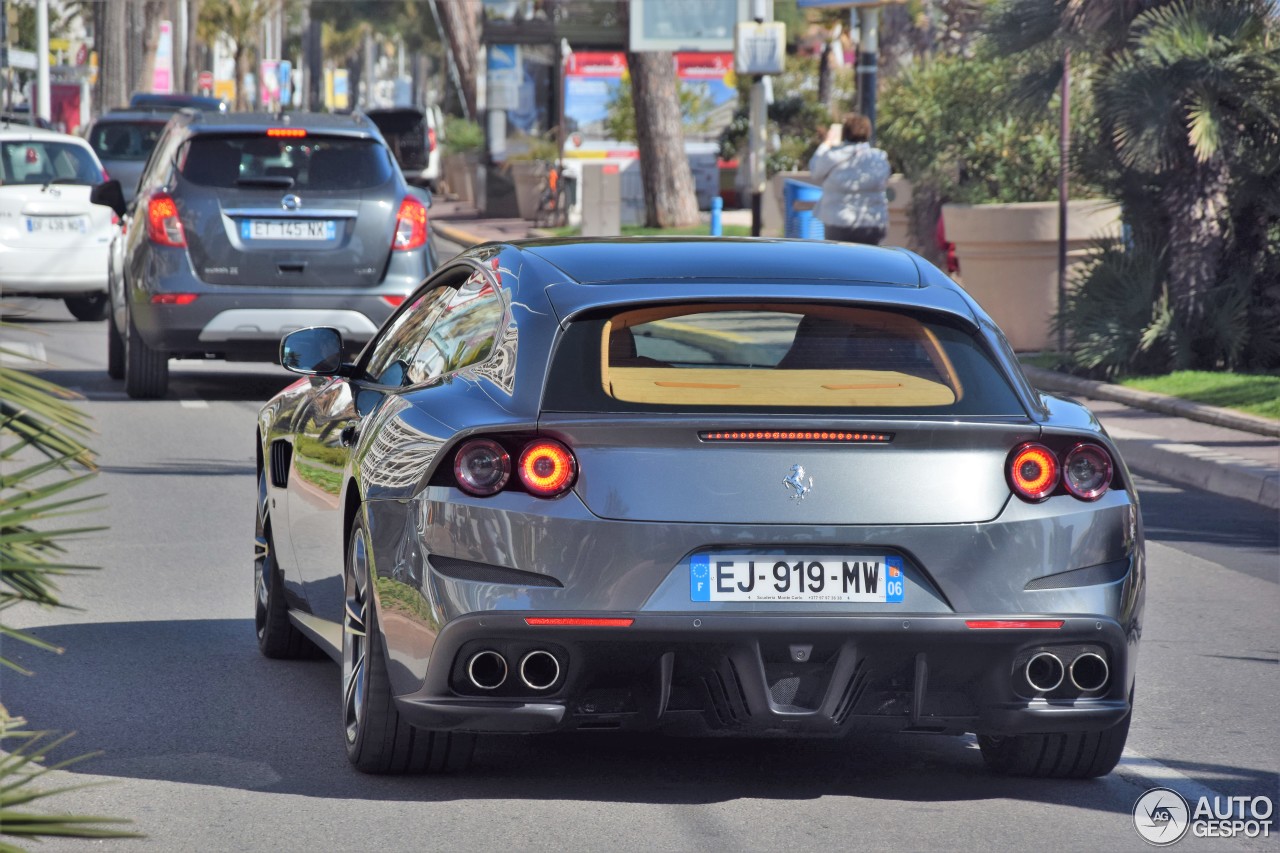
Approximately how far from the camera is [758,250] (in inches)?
242

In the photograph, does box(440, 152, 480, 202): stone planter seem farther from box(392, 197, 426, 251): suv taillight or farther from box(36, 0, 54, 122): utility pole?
box(392, 197, 426, 251): suv taillight

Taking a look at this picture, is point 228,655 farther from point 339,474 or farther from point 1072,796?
point 1072,796

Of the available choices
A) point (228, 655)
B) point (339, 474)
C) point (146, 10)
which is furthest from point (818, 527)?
point (146, 10)

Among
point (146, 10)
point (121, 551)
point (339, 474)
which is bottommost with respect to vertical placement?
point (121, 551)

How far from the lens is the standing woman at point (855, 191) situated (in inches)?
726

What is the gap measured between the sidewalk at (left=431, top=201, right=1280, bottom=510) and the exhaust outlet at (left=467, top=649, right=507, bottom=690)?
714 centimetres

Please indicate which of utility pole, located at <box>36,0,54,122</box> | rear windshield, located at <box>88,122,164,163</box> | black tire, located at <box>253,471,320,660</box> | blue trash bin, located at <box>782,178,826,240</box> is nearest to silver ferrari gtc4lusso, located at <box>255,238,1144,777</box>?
black tire, located at <box>253,471,320,660</box>

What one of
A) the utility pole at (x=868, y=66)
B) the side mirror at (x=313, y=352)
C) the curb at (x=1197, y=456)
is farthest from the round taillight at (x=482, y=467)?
the utility pole at (x=868, y=66)

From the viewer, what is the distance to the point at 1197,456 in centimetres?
1260

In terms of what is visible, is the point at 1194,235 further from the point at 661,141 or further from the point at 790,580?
the point at 661,141

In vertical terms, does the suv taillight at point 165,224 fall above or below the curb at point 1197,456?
above

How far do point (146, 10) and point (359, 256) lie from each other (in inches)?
1947

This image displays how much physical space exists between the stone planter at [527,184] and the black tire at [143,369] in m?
27.8

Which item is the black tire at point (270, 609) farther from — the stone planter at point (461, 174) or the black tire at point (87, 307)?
the stone planter at point (461, 174)
